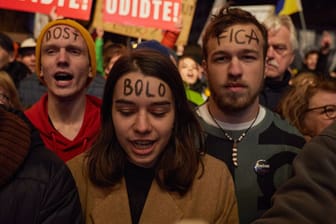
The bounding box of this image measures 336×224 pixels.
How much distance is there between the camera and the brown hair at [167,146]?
2.02m

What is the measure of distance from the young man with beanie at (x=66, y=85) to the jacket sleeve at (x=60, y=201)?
0.91 metres

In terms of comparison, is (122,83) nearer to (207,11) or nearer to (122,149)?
(122,149)

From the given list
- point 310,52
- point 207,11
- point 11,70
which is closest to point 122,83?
point 11,70

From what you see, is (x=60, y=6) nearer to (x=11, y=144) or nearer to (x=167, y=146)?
(x=167, y=146)

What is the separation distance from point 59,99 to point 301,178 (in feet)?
6.44

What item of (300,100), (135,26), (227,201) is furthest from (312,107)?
(135,26)

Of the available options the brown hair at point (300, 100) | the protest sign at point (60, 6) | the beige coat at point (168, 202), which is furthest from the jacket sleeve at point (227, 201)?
the protest sign at point (60, 6)

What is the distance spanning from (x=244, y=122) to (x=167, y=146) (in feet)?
1.48

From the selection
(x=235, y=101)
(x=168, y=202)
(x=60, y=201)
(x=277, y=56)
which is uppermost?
(x=277, y=56)

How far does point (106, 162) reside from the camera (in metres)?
2.04

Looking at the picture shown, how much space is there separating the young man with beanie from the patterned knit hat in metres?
0.96

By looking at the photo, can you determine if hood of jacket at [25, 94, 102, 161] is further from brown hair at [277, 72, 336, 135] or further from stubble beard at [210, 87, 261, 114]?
brown hair at [277, 72, 336, 135]

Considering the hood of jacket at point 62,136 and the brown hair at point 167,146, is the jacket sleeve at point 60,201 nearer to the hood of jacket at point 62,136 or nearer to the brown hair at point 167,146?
the brown hair at point 167,146

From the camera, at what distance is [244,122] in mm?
2367
